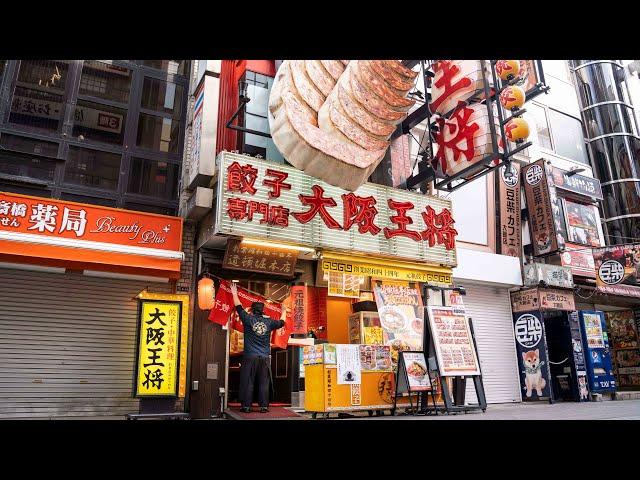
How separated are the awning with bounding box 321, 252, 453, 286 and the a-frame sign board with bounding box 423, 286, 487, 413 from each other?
1810 mm

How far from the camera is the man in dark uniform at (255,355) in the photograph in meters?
10.6

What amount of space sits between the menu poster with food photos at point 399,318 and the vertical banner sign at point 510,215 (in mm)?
5584

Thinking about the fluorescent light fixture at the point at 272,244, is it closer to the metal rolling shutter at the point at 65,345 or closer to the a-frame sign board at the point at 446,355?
the metal rolling shutter at the point at 65,345

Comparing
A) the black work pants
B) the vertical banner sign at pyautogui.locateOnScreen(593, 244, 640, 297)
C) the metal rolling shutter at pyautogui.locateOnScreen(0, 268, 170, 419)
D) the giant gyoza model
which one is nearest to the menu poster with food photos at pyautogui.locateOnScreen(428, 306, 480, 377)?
the black work pants

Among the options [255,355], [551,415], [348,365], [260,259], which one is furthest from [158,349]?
[551,415]

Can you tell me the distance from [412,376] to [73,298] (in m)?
7.30

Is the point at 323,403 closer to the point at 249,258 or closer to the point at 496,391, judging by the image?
the point at 249,258

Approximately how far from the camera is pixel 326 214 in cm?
1150

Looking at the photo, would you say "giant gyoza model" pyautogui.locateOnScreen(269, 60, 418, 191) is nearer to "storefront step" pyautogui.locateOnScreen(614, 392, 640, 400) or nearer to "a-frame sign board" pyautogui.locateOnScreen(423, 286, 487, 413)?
"a-frame sign board" pyautogui.locateOnScreen(423, 286, 487, 413)

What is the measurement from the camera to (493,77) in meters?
12.3

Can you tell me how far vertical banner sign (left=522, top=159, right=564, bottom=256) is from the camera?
16.0 metres

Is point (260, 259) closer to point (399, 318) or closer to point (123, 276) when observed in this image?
point (123, 276)

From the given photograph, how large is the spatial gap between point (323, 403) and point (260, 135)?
6.22 meters

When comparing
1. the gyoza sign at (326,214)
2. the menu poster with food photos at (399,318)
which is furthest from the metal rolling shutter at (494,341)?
the menu poster with food photos at (399,318)
